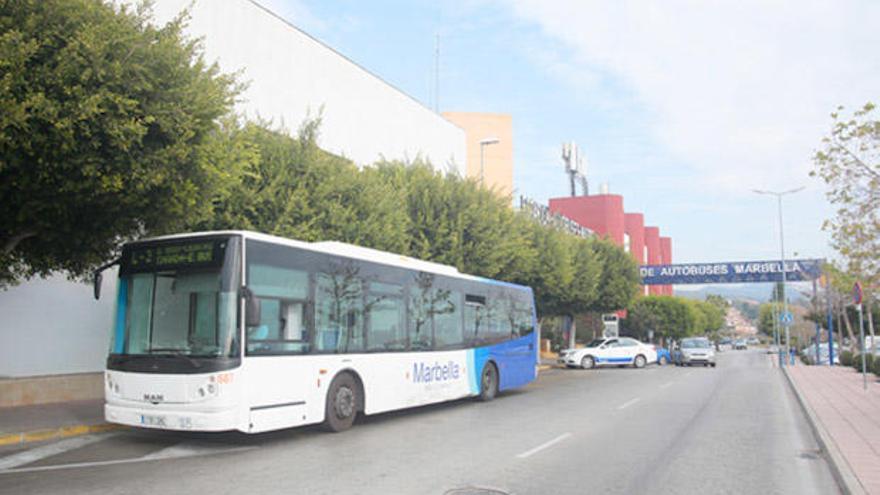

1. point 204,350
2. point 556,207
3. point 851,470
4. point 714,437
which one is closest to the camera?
point 851,470

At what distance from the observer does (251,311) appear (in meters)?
9.40

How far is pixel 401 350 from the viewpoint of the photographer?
13344 millimetres

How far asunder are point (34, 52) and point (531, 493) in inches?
299

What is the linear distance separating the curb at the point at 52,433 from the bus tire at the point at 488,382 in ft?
26.4

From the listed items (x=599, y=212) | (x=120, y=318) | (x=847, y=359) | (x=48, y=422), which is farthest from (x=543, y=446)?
(x=599, y=212)

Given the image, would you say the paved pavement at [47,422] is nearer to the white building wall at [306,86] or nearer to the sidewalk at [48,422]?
the sidewalk at [48,422]

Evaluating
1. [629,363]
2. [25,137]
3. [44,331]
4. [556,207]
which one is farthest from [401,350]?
[556,207]

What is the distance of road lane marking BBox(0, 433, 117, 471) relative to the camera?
8.87 metres

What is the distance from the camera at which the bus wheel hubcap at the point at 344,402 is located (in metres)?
11.5

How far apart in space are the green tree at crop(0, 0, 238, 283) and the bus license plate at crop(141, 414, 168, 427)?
9.78ft

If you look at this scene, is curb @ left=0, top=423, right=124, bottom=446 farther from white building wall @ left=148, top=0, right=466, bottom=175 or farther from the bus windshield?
white building wall @ left=148, top=0, right=466, bottom=175

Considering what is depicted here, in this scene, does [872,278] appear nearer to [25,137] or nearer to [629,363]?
[25,137]

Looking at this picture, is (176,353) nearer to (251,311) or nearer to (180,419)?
(180,419)

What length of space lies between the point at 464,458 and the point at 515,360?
9.47 metres
